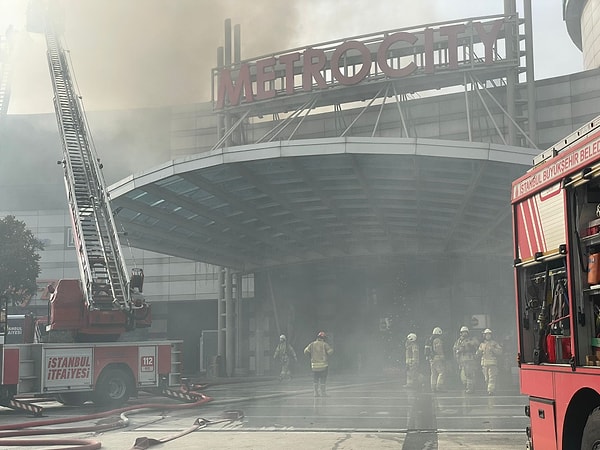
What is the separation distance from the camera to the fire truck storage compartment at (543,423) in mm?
5949

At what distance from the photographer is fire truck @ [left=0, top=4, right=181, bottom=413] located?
46.1 ft

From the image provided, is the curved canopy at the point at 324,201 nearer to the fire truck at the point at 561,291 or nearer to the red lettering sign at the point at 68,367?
the red lettering sign at the point at 68,367

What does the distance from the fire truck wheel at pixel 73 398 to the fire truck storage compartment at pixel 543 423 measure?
10692 mm

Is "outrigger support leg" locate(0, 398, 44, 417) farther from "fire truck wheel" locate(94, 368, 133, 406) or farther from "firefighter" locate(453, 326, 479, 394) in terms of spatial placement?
"firefighter" locate(453, 326, 479, 394)

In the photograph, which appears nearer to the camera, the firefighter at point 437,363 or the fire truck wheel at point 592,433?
the fire truck wheel at point 592,433

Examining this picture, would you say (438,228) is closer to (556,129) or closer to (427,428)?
(556,129)

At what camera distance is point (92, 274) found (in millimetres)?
15773

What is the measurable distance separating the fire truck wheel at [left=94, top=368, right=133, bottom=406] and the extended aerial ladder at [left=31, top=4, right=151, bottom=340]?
796 mm

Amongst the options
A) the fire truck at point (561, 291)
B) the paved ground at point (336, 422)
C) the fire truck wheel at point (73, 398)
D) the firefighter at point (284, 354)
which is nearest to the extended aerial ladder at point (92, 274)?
the fire truck wheel at point (73, 398)

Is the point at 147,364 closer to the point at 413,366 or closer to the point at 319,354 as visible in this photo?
the point at 319,354

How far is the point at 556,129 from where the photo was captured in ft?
76.7

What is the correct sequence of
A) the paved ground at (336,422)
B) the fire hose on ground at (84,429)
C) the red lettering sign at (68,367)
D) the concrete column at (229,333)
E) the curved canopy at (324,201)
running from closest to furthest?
the fire hose on ground at (84,429)
the paved ground at (336,422)
the red lettering sign at (68,367)
the curved canopy at (324,201)
the concrete column at (229,333)

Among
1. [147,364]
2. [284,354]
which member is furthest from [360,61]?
[147,364]

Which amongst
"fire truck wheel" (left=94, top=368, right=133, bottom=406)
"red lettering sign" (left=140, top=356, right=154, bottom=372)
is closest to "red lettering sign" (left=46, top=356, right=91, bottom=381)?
"fire truck wheel" (left=94, top=368, right=133, bottom=406)
